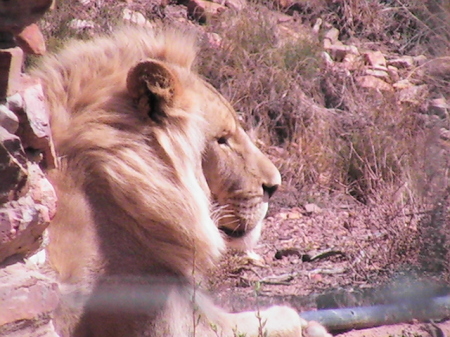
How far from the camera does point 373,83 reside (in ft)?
28.4

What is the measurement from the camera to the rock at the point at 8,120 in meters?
2.34

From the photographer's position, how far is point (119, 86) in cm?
336

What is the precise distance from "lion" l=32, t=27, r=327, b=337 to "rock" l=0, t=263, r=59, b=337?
46 cm

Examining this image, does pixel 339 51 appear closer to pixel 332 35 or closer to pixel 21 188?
pixel 332 35

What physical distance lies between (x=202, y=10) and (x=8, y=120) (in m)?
7.00

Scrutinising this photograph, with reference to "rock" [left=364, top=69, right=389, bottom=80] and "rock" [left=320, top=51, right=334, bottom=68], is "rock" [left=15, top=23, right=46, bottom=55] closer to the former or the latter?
"rock" [left=320, top=51, right=334, bottom=68]

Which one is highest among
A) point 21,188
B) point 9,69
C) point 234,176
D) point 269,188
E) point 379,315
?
point 9,69

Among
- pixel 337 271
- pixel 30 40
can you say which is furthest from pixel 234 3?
pixel 30 40

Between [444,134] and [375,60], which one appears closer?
[444,134]

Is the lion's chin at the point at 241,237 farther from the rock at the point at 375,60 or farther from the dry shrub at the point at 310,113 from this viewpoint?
the rock at the point at 375,60

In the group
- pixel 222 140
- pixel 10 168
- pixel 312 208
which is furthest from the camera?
pixel 312 208

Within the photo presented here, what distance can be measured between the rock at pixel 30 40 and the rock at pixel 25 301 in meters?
0.77

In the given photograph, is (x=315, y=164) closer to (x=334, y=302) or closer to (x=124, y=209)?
(x=334, y=302)

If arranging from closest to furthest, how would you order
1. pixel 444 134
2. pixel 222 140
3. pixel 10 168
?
pixel 10 168
pixel 222 140
pixel 444 134
